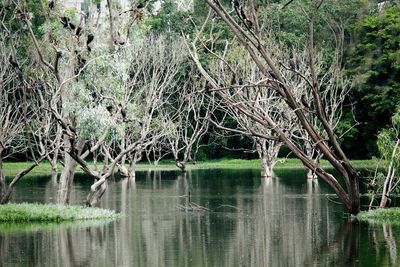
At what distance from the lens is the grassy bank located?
213 feet

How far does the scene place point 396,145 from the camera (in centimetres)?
2838

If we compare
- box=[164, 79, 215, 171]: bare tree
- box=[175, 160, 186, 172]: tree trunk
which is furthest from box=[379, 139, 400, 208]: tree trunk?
box=[175, 160, 186, 172]: tree trunk

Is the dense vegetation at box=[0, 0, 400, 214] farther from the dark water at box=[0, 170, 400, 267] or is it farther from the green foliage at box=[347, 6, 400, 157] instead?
the dark water at box=[0, 170, 400, 267]

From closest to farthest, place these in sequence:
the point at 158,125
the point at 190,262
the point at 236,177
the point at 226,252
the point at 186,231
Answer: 1. the point at 190,262
2. the point at 226,252
3. the point at 186,231
4. the point at 236,177
5. the point at 158,125

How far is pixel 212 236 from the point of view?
77.8ft

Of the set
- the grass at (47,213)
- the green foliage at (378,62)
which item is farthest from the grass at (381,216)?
the green foliage at (378,62)

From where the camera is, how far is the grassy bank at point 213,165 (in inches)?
2562

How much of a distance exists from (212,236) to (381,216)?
22.8ft

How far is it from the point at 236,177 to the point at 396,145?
89.8 feet

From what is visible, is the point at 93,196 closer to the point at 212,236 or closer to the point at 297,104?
the point at 212,236

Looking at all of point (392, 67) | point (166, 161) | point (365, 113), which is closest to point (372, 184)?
point (392, 67)

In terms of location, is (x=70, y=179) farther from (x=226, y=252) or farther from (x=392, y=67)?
(x=392, y=67)

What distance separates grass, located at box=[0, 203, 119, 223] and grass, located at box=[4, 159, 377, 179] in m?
32.5

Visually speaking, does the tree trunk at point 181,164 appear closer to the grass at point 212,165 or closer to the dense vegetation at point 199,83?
the dense vegetation at point 199,83
